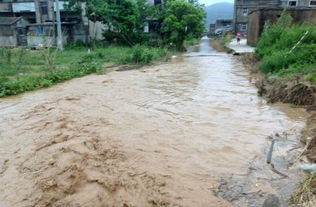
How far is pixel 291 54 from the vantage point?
962cm

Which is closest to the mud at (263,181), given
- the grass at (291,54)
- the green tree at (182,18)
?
the grass at (291,54)

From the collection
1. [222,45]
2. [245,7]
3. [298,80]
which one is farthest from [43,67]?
[245,7]

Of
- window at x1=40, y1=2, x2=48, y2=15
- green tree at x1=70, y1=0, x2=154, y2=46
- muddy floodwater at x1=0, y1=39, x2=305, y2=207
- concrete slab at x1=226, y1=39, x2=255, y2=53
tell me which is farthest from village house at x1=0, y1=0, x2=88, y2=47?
muddy floodwater at x1=0, y1=39, x2=305, y2=207

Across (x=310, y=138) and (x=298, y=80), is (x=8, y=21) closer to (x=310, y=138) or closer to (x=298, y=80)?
(x=298, y=80)

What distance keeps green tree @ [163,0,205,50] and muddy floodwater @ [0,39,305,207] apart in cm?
1420

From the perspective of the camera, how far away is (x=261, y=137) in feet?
17.0

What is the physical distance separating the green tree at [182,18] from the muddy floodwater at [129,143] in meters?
14.2

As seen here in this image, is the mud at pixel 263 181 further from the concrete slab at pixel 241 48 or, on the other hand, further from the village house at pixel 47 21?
the village house at pixel 47 21

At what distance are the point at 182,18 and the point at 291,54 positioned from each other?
1418 centimetres

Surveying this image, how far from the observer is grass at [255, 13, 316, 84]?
8320mm

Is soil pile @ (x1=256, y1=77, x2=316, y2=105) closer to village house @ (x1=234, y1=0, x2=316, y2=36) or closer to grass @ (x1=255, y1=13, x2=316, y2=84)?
grass @ (x1=255, y1=13, x2=316, y2=84)

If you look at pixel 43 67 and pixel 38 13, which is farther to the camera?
pixel 38 13

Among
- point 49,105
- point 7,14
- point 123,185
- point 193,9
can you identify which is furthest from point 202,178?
point 7,14

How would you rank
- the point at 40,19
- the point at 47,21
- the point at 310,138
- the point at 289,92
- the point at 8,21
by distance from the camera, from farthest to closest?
1. the point at 40,19
2. the point at 47,21
3. the point at 8,21
4. the point at 289,92
5. the point at 310,138
